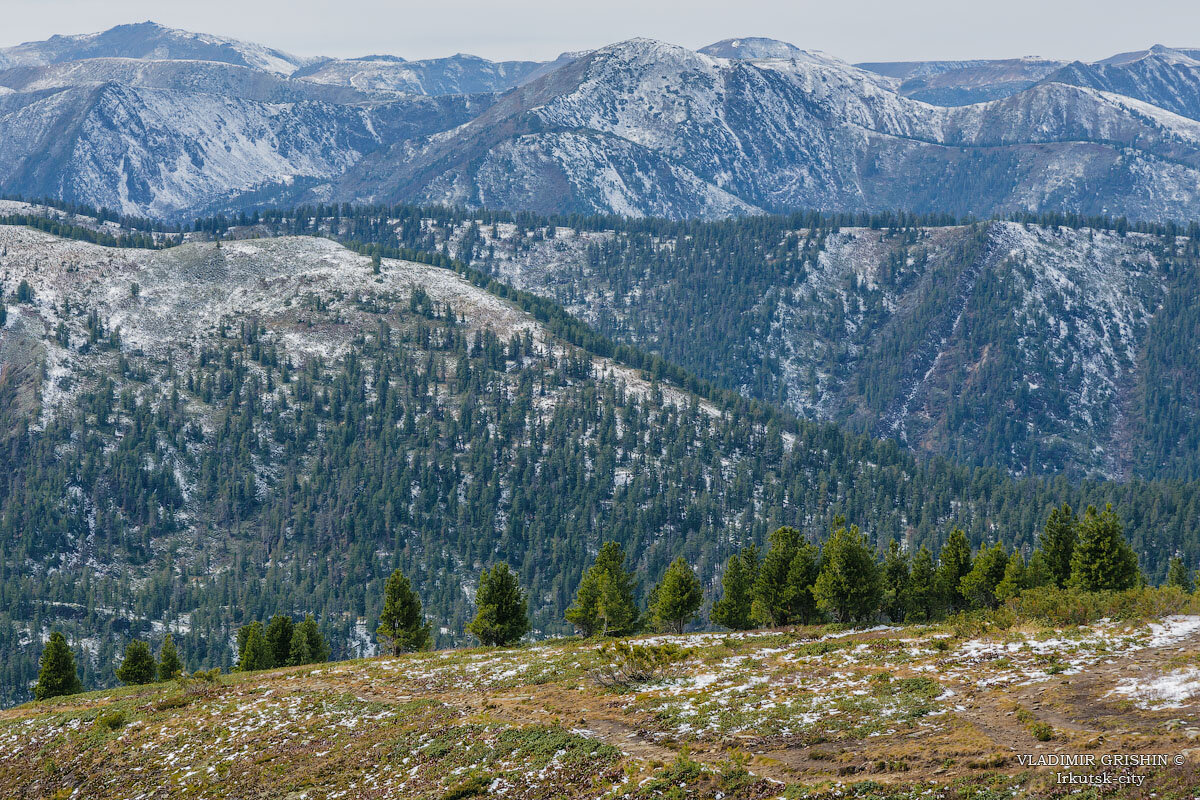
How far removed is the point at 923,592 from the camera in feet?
367

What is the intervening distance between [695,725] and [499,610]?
52958 millimetres

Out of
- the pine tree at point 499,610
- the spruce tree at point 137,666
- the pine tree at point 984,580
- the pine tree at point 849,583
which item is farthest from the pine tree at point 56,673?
the pine tree at point 984,580

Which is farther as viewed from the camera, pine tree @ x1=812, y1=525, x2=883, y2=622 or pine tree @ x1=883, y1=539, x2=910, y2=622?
pine tree @ x1=883, y1=539, x2=910, y2=622

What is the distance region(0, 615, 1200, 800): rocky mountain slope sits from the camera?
189ft

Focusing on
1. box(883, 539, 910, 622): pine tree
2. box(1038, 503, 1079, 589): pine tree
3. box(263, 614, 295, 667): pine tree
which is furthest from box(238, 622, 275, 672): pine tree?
box(1038, 503, 1079, 589): pine tree

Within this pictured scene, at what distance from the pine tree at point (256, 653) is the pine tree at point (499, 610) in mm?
28988

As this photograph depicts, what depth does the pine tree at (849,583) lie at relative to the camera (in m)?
104

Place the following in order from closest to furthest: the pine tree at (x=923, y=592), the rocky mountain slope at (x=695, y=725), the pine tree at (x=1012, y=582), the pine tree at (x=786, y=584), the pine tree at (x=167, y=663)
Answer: the rocky mountain slope at (x=695, y=725) → the pine tree at (x=1012, y=582) → the pine tree at (x=786, y=584) → the pine tree at (x=923, y=592) → the pine tree at (x=167, y=663)

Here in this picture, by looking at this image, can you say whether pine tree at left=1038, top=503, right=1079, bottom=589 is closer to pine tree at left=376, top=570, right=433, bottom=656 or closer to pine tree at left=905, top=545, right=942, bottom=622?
pine tree at left=905, top=545, right=942, bottom=622

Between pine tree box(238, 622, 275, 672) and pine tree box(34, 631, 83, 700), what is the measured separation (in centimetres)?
2019

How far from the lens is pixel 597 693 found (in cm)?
8131

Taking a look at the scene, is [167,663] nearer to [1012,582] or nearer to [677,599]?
[677,599]

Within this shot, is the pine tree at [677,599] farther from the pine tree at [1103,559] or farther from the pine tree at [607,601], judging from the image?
the pine tree at [1103,559]

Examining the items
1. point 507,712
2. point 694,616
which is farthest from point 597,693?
point 694,616
